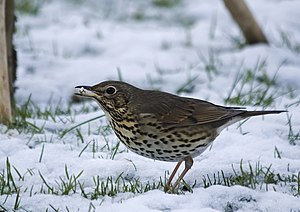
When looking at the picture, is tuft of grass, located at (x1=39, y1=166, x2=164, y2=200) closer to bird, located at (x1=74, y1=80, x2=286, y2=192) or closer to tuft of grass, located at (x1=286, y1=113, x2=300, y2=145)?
bird, located at (x1=74, y1=80, x2=286, y2=192)

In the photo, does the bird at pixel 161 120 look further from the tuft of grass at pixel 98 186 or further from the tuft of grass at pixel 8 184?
the tuft of grass at pixel 8 184

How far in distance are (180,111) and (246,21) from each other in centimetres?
409

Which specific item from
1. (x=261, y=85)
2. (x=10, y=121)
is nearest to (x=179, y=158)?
(x=10, y=121)

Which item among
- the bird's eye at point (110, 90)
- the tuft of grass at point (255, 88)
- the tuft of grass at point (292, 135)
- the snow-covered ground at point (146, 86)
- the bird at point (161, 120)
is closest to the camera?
A: the snow-covered ground at point (146, 86)

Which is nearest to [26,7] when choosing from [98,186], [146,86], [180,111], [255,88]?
[146,86]

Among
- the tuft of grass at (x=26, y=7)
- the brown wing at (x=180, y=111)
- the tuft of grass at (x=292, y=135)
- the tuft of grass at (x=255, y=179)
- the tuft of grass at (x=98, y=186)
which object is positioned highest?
the tuft of grass at (x=26, y=7)

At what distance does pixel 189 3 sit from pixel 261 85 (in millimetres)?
4182

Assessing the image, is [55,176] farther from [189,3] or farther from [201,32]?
[189,3]

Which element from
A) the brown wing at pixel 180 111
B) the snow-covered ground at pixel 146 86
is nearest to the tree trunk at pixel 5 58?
the snow-covered ground at pixel 146 86

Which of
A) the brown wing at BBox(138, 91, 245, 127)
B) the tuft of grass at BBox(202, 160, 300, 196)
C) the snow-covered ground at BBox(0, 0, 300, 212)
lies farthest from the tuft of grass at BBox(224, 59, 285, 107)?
the tuft of grass at BBox(202, 160, 300, 196)

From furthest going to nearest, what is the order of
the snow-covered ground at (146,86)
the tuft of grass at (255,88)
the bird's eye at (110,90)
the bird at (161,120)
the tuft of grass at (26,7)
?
the tuft of grass at (26,7) → the tuft of grass at (255,88) → the bird's eye at (110,90) → the bird at (161,120) → the snow-covered ground at (146,86)

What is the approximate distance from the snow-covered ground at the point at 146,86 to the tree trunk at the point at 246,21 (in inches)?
5.3

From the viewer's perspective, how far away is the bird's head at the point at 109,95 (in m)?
5.18

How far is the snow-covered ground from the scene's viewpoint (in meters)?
4.81
